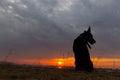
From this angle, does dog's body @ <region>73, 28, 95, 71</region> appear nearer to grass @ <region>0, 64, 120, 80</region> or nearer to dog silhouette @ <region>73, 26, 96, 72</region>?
dog silhouette @ <region>73, 26, 96, 72</region>

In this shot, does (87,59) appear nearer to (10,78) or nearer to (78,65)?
(78,65)

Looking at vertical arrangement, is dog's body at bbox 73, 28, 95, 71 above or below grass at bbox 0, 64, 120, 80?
above

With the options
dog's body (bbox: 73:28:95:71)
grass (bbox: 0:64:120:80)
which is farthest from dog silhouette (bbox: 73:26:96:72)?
grass (bbox: 0:64:120:80)

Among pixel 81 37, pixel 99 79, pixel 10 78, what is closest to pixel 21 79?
pixel 10 78

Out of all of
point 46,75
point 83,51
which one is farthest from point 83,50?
point 46,75

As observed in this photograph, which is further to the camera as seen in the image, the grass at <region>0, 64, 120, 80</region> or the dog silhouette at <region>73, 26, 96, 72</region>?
the dog silhouette at <region>73, 26, 96, 72</region>

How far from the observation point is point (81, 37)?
76.7ft

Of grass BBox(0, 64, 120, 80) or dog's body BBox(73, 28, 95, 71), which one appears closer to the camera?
grass BBox(0, 64, 120, 80)

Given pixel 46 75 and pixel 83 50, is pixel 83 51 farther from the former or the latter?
pixel 46 75

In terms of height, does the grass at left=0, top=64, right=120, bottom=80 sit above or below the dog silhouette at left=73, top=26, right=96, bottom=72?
below

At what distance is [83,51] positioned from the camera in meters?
23.9

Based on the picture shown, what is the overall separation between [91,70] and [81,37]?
247 cm

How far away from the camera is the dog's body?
23.5 metres

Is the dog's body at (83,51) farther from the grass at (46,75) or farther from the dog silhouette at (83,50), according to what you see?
the grass at (46,75)
